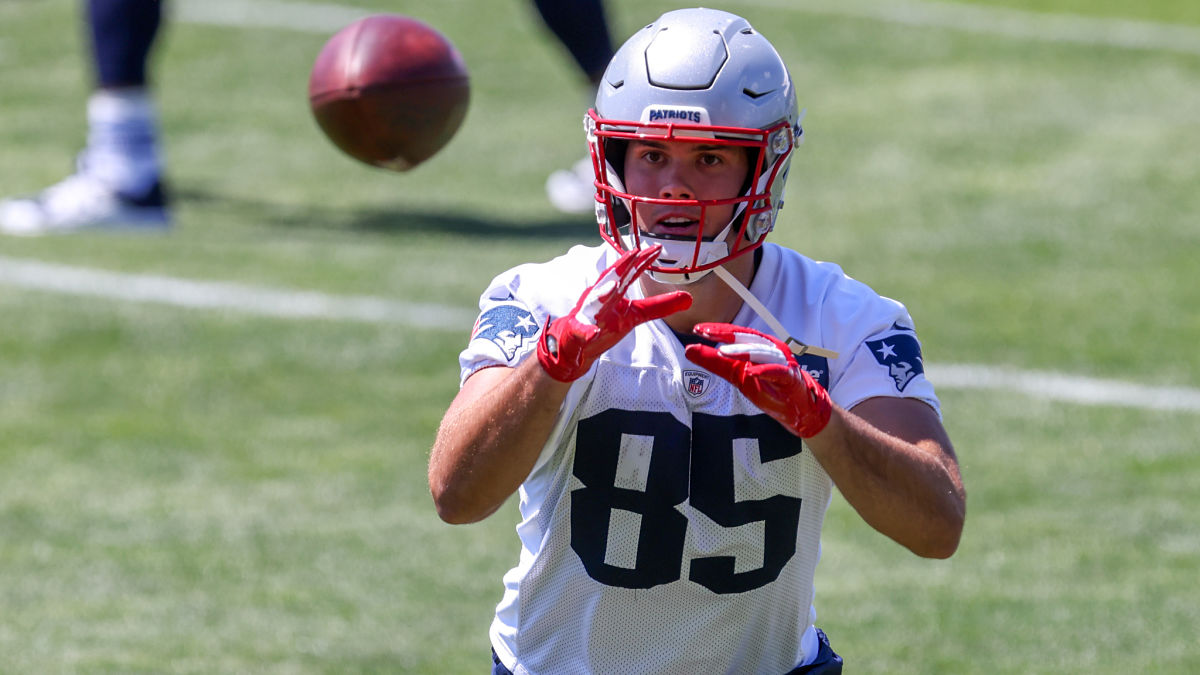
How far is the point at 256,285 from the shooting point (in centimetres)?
854

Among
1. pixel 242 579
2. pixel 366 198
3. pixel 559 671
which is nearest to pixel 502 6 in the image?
pixel 366 198

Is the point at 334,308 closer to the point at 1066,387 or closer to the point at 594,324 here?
the point at 1066,387

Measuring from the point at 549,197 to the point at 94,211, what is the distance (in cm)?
247

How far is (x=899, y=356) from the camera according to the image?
3283mm

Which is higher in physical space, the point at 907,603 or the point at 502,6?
the point at 907,603

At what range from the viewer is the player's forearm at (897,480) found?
3.00 m

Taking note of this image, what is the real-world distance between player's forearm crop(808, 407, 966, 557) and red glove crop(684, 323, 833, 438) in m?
0.05

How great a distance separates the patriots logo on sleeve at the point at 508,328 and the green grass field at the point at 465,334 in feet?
6.83

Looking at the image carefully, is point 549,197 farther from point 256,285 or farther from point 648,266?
point 648,266

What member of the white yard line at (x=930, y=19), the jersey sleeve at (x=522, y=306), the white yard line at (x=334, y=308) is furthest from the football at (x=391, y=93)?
the white yard line at (x=930, y=19)

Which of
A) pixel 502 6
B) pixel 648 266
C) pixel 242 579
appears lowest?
pixel 502 6

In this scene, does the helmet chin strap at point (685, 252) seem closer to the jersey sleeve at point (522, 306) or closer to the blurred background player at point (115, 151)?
the jersey sleeve at point (522, 306)

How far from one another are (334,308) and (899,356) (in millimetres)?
5262

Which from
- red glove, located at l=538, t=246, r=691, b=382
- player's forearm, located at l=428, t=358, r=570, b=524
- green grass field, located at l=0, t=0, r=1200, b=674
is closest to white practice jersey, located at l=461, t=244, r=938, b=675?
player's forearm, located at l=428, t=358, r=570, b=524
